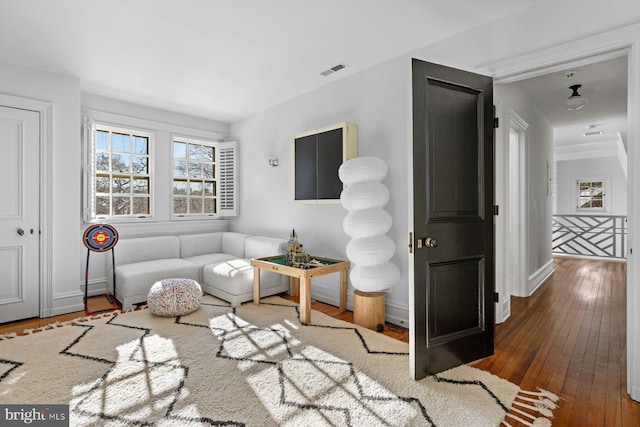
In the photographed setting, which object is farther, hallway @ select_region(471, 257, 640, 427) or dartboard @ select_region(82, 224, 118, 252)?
dartboard @ select_region(82, 224, 118, 252)

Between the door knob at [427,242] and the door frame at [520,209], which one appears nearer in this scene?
the door knob at [427,242]

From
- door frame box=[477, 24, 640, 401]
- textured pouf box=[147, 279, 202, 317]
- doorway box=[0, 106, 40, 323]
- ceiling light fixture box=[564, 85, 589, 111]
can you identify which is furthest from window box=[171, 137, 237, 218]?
ceiling light fixture box=[564, 85, 589, 111]

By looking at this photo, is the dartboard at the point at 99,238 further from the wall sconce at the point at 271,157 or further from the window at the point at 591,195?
the window at the point at 591,195

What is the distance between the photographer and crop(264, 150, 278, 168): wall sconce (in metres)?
4.58

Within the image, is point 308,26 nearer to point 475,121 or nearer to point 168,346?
point 475,121

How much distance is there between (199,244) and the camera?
490 cm

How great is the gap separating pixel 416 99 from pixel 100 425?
263 centimetres

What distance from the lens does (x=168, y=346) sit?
104 inches

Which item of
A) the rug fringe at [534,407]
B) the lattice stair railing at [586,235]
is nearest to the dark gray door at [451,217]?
the rug fringe at [534,407]

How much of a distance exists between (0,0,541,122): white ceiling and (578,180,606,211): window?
8.77 metres

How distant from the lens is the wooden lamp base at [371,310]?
10.1 ft

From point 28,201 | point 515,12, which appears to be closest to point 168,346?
point 28,201

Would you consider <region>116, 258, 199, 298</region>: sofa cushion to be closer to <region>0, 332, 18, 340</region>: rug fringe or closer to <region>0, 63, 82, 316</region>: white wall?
<region>0, 63, 82, 316</region>: white wall

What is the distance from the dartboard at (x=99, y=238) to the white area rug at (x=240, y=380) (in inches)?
34.9
